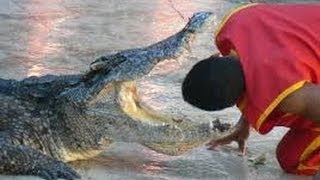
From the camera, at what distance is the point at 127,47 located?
6.02m

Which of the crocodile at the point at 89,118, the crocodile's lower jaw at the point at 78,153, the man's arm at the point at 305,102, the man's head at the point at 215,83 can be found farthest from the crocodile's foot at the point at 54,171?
the man's arm at the point at 305,102

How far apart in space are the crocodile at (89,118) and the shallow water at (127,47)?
9 cm

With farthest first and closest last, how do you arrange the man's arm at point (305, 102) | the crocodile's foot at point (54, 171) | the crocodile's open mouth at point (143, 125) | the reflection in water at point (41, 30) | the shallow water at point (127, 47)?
the reflection in water at point (41, 30), the shallow water at point (127, 47), the crocodile's open mouth at point (143, 125), the crocodile's foot at point (54, 171), the man's arm at point (305, 102)

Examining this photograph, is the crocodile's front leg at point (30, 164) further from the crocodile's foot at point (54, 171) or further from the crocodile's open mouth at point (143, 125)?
the crocodile's open mouth at point (143, 125)

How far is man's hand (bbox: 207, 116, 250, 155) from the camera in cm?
372

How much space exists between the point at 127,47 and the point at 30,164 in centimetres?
256

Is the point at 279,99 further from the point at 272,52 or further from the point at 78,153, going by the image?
the point at 78,153

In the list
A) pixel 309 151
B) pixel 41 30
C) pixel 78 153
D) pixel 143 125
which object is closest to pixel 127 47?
pixel 41 30

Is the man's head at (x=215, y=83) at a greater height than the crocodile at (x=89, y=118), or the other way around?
the man's head at (x=215, y=83)

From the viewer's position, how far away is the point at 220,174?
12.2 ft

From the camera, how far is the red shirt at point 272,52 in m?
3.20

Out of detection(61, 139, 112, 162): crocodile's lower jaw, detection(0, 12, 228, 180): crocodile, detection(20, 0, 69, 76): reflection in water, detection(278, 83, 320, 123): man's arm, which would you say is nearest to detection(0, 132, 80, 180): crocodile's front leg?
detection(0, 12, 228, 180): crocodile

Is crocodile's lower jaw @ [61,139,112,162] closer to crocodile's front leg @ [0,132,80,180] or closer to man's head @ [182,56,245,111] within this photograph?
crocodile's front leg @ [0,132,80,180]

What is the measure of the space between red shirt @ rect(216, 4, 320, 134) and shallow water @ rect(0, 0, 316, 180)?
0.42m
